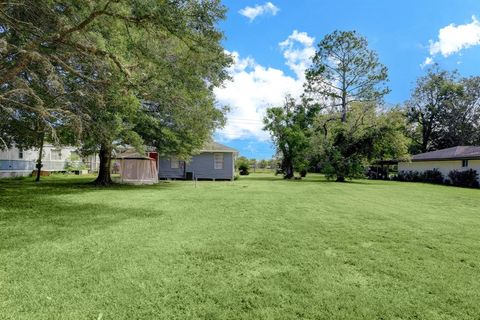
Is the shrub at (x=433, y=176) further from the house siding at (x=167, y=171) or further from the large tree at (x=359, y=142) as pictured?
the house siding at (x=167, y=171)

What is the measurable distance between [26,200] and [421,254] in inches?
453

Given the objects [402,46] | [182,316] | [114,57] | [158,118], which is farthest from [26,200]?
[402,46]

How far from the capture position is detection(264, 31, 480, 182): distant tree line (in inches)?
990

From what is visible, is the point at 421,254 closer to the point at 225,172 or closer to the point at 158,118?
the point at 158,118

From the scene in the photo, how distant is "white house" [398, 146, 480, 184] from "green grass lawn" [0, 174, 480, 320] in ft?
68.9

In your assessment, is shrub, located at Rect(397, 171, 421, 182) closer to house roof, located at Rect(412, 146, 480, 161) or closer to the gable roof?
house roof, located at Rect(412, 146, 480, 161)

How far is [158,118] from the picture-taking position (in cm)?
1705

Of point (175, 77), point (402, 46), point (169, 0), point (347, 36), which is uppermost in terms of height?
point (347, 36)

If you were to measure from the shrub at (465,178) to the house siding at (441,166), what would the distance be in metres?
0.46

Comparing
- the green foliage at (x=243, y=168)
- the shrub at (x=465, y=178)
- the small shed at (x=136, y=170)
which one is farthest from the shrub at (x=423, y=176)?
the small shed at (x=136, y=170)

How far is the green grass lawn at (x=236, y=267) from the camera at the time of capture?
3201 mm

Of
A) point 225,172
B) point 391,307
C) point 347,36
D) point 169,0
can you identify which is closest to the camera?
point 391,307

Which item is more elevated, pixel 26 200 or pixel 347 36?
pixel 347 36

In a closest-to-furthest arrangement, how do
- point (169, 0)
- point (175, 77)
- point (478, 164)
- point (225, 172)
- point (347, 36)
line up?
point (169, 0)
point (175, 77)
point (478, 164)
point (225, 172)
point (347, 36)
